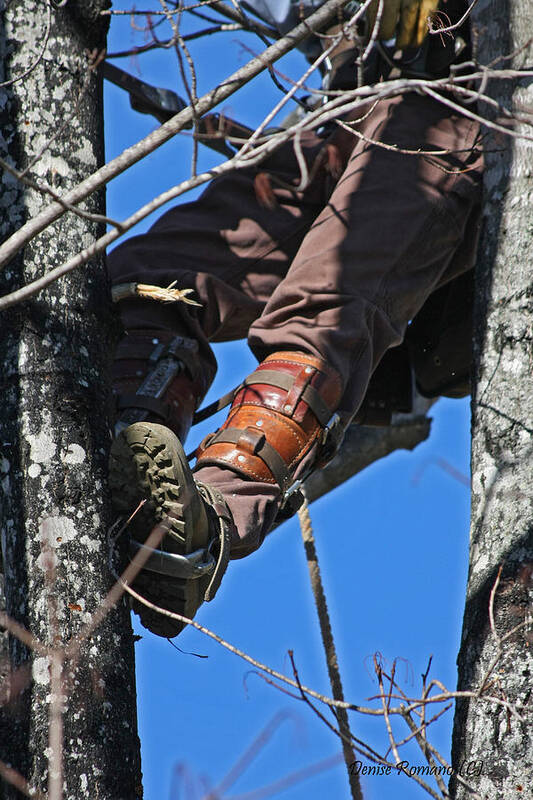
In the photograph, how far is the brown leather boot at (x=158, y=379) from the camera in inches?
102

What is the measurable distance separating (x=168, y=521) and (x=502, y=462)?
84 cm

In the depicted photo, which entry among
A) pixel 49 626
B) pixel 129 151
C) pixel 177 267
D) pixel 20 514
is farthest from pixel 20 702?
pixel 177 267

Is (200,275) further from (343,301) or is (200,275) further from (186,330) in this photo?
(343,301)

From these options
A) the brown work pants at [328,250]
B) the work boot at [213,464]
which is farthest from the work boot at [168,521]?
the brown work pants at [328,250]

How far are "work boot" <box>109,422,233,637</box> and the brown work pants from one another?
0.14 m

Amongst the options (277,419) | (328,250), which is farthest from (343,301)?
(277,419)

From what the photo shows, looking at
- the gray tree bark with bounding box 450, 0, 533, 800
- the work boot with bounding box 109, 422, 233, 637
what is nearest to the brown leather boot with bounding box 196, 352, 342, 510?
the work boot with bounding box 109, 422, 233, 637

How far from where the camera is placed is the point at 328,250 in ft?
8.90

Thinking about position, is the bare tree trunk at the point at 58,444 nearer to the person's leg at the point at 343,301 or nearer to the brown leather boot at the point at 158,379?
the person's leg at the point at 343,301

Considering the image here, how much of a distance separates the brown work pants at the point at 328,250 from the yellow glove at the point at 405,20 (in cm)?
16

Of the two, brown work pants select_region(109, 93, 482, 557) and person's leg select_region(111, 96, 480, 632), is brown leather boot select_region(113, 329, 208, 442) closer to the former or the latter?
brown work pants select_region(109, 93, 482, 557)

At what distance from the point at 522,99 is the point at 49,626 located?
1.82 metres

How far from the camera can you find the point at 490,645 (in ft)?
7.12

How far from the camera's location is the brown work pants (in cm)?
262
